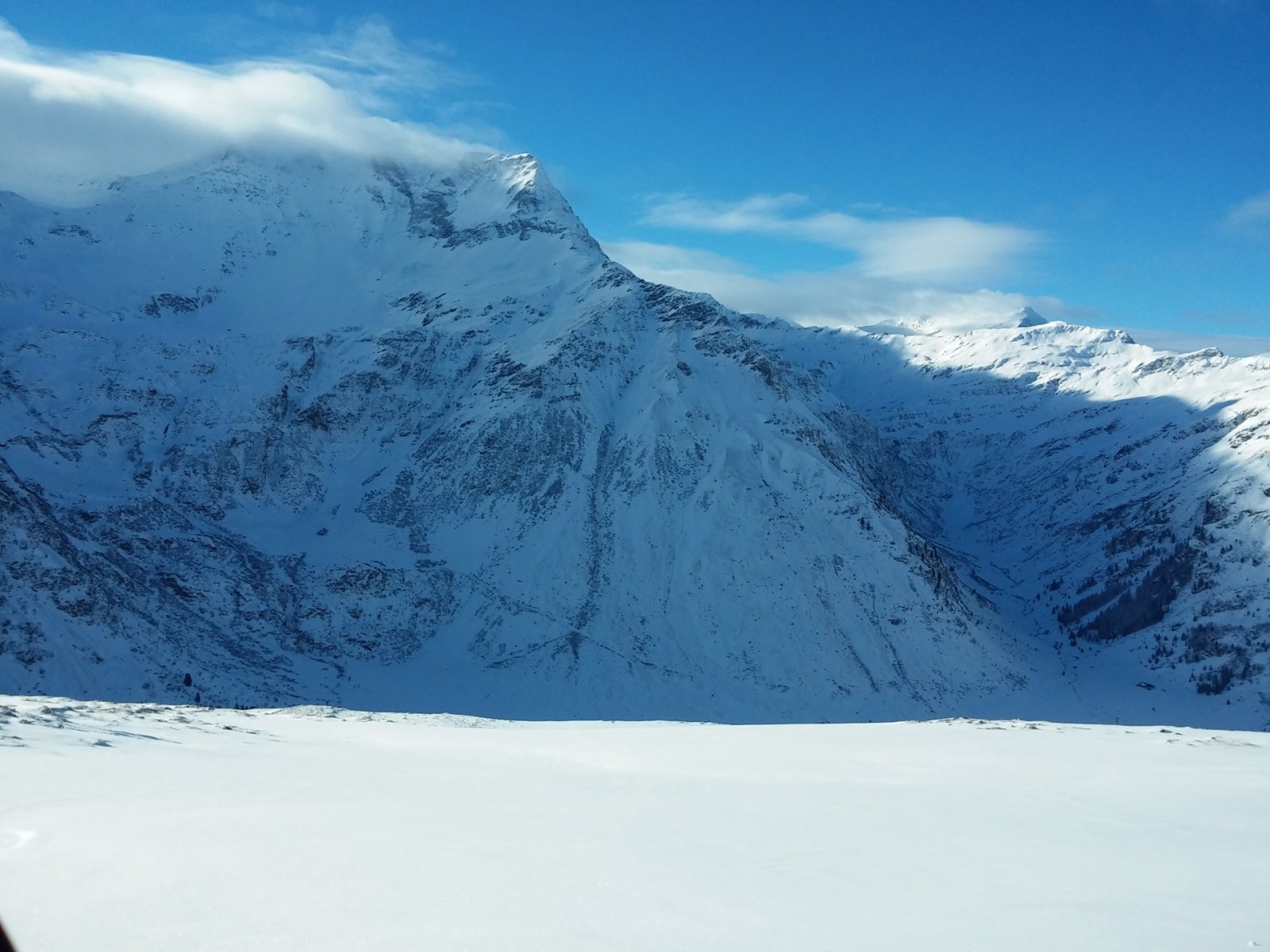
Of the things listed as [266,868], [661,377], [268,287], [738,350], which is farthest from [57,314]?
[266,868]

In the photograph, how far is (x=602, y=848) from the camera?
14094 mm

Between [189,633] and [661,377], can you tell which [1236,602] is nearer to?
[661,377]

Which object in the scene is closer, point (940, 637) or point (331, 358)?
point (940, 637)

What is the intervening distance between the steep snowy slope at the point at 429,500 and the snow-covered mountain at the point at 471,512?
37cm

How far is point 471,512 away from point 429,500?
534cm

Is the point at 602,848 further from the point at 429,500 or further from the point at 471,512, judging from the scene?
the point at 429,500

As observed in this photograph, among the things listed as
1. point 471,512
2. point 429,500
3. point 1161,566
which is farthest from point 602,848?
point 1161,566

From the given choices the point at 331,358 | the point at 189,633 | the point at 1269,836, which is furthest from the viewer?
the point at 331,358

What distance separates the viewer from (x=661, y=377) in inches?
4855

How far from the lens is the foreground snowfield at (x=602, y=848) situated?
1038cm

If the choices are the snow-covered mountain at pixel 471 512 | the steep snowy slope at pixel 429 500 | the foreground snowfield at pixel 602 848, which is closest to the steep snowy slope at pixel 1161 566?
the snow-covered mountain at pixel 471 512

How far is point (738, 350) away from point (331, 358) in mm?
53376

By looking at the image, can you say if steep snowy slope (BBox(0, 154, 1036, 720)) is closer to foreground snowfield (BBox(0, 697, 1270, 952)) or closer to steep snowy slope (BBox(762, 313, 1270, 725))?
steep snowy slope (BBox(762, 313, 1270, 725))

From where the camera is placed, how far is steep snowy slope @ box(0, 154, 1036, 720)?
86.6m
